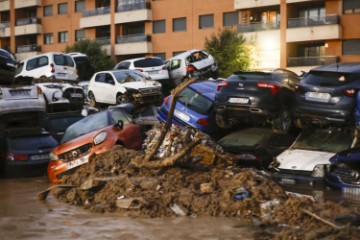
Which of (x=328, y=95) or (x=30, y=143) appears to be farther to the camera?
(x=30, y=143)

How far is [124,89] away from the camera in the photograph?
2145 centimetres

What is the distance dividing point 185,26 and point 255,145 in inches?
1413

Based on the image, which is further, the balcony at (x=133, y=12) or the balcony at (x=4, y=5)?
the balcony at (x=4, y=5)

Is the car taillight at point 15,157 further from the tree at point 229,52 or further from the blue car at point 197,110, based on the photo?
the tree at point 229,52

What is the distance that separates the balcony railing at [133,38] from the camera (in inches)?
1938

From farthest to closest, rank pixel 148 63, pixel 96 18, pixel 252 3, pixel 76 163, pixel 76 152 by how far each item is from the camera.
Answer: pixel 96 18
pixel 252 3
pixel 148 63
pixel 76 152
pixel 76 163

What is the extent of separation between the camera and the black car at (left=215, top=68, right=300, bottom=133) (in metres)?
12.9

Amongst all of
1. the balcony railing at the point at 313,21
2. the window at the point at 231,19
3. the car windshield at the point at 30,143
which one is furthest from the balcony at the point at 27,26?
the car windshield at the point at 30,143

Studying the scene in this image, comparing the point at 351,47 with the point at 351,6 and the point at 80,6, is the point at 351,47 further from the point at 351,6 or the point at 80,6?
the point at 80,6

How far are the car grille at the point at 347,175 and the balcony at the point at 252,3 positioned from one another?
31343mm

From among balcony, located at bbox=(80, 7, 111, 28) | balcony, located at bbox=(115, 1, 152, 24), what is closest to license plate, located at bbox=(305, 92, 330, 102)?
balcony, located at bbox=(115, 1, 152, 24)

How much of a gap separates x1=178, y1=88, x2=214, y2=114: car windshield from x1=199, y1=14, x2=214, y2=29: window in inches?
1241

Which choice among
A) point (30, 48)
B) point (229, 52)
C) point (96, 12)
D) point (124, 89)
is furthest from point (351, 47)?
point (30, 48)

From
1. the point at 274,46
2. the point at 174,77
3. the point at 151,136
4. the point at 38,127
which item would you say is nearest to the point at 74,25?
the point at 274,46
